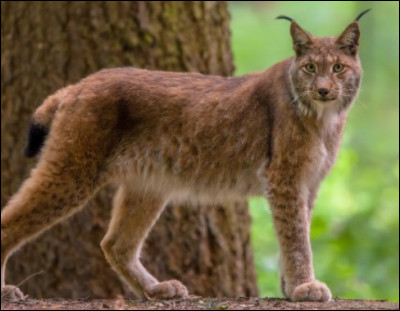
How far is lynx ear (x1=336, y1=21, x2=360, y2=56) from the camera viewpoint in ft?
19.8

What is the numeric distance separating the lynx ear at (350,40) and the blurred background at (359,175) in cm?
303

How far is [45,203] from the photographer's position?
6.06m

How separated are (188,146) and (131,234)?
69 centimetres

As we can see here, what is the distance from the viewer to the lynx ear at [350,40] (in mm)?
6027

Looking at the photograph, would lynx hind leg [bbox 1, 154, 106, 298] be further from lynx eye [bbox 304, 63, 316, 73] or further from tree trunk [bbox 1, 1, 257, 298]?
tree trunk [bbox 1, 1, 257, 298]

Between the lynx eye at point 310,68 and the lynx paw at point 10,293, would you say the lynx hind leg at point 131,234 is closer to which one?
the lynx paw at point 10,293

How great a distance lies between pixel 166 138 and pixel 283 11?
6.83 meters

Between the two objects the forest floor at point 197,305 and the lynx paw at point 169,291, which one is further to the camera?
the lynx paw at point 169,291

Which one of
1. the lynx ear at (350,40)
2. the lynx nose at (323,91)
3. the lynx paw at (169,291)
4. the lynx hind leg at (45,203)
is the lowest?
the lynx paw at (169,291)

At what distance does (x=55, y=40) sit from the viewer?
26.0 feet

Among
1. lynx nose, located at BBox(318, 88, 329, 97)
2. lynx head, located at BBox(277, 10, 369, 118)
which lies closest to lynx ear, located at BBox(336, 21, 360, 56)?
lynx head, located at BBox(277, 10, 369, 118)

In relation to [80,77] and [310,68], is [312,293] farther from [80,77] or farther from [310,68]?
[80,77]

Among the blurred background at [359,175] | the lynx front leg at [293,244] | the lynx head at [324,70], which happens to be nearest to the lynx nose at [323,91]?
the lynx head at [324,70]

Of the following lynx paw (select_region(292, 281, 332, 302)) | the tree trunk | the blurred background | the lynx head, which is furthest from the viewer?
the blurred background
